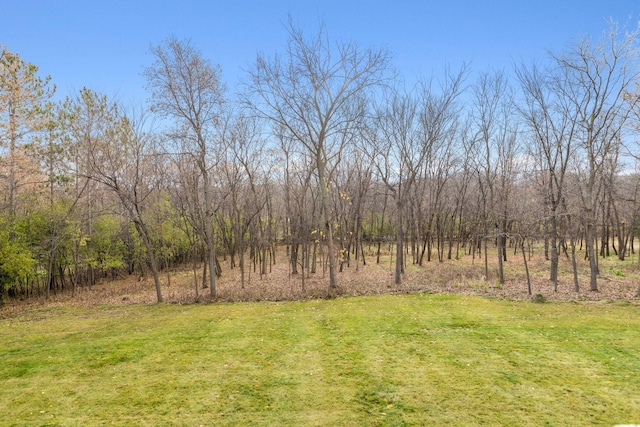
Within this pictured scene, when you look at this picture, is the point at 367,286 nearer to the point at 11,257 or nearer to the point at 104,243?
the point at 11,257

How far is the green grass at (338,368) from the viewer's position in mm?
4465

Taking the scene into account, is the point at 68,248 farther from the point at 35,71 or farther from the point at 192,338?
the point at 192,338

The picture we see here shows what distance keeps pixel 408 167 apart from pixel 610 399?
39.0 feet

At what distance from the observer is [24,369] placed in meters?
6.34

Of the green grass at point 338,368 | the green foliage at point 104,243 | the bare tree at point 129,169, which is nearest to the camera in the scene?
the green grass at point 338,368

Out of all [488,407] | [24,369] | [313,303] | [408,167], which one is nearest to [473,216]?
[408,167]

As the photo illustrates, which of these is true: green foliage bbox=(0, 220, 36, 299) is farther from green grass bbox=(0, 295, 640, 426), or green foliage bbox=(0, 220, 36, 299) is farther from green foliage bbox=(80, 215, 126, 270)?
green grass bbox=(0, 295, 640, 426)

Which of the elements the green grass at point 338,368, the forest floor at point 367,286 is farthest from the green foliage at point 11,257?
the green grass at point 338,368

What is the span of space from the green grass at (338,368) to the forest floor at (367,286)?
8.79ft

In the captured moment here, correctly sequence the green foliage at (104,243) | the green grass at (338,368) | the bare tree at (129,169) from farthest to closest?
the green foliage at (104,243)
the bare tree at (129,169)
the green grass at (338,368)

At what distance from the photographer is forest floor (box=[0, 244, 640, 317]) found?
483 inches

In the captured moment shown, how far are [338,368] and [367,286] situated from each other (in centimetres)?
835

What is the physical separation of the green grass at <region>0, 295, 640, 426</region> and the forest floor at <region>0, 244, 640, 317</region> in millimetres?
2679

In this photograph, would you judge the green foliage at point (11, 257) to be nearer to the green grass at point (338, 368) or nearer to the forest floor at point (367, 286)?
the forest floor at point (367, 286)
